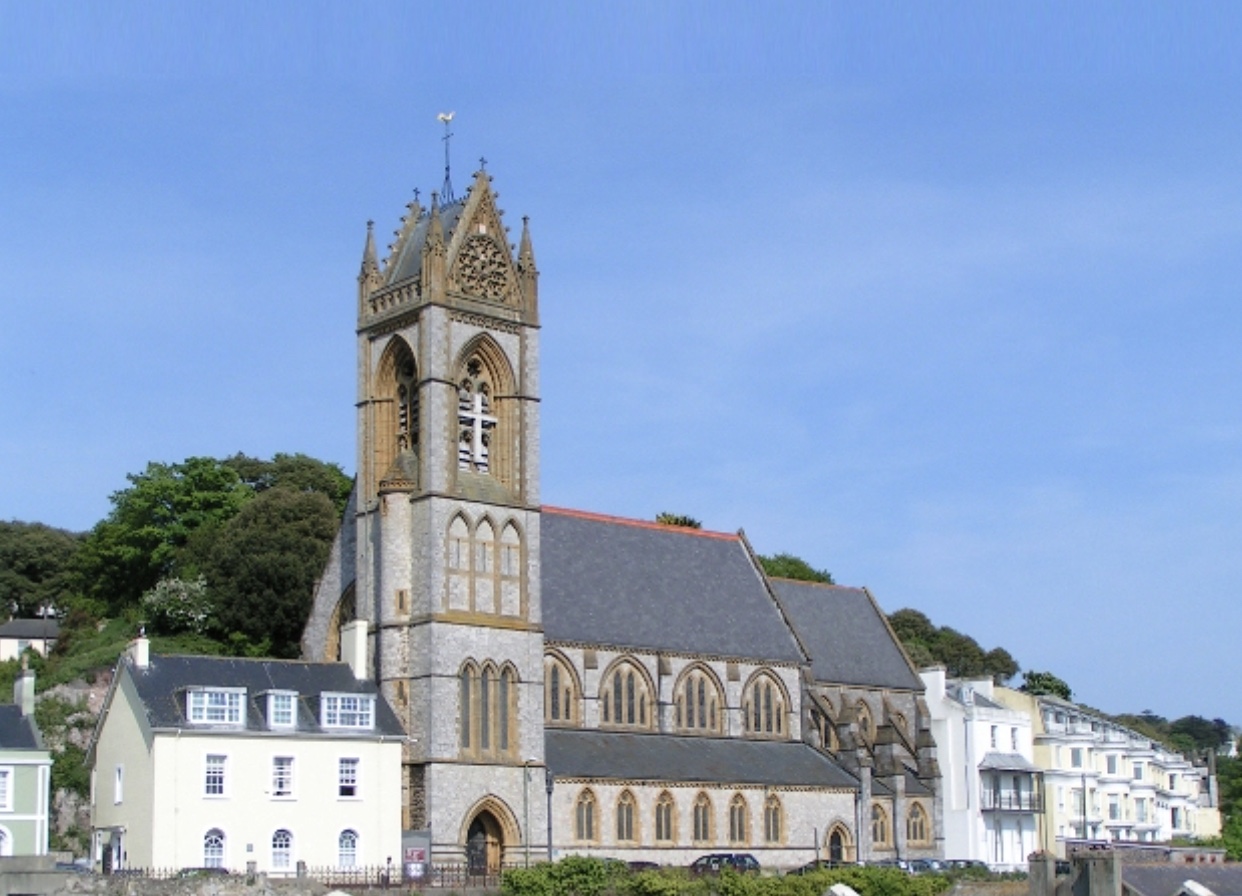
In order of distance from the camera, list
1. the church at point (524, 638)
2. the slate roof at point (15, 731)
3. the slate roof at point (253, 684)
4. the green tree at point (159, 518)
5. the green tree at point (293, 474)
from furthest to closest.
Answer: the green tree at point (293, 474) → the green tree at point (159, 518) → the church at point (524, 638) → the slate roof at point (15, 731) → the slate roof at point (253, 684)

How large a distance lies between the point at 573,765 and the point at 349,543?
10749mm

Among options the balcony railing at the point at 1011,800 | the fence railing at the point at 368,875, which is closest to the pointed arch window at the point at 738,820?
the fence railing at the point at 368,875

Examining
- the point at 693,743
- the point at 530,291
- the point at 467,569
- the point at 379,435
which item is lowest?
the point at 693,743

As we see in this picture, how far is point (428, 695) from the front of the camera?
56.4 metres

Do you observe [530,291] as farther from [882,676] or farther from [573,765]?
[882,676]

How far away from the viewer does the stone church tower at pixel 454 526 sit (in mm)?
56938

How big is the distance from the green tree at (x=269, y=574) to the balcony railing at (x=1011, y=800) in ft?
98.3

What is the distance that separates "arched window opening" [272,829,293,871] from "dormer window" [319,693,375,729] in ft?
11.7

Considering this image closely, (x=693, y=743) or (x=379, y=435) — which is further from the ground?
(x=379, y=435)

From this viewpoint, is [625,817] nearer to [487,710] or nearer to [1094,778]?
[487,710]

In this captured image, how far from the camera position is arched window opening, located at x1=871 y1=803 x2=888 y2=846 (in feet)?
237

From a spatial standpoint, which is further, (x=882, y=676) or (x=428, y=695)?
(x=882, y=676)

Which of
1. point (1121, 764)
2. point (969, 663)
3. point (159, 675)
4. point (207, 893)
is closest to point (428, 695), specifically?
point (159, 675)

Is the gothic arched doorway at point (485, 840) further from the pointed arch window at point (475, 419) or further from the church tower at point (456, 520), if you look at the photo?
the pointed arch window at point (475, 419)
